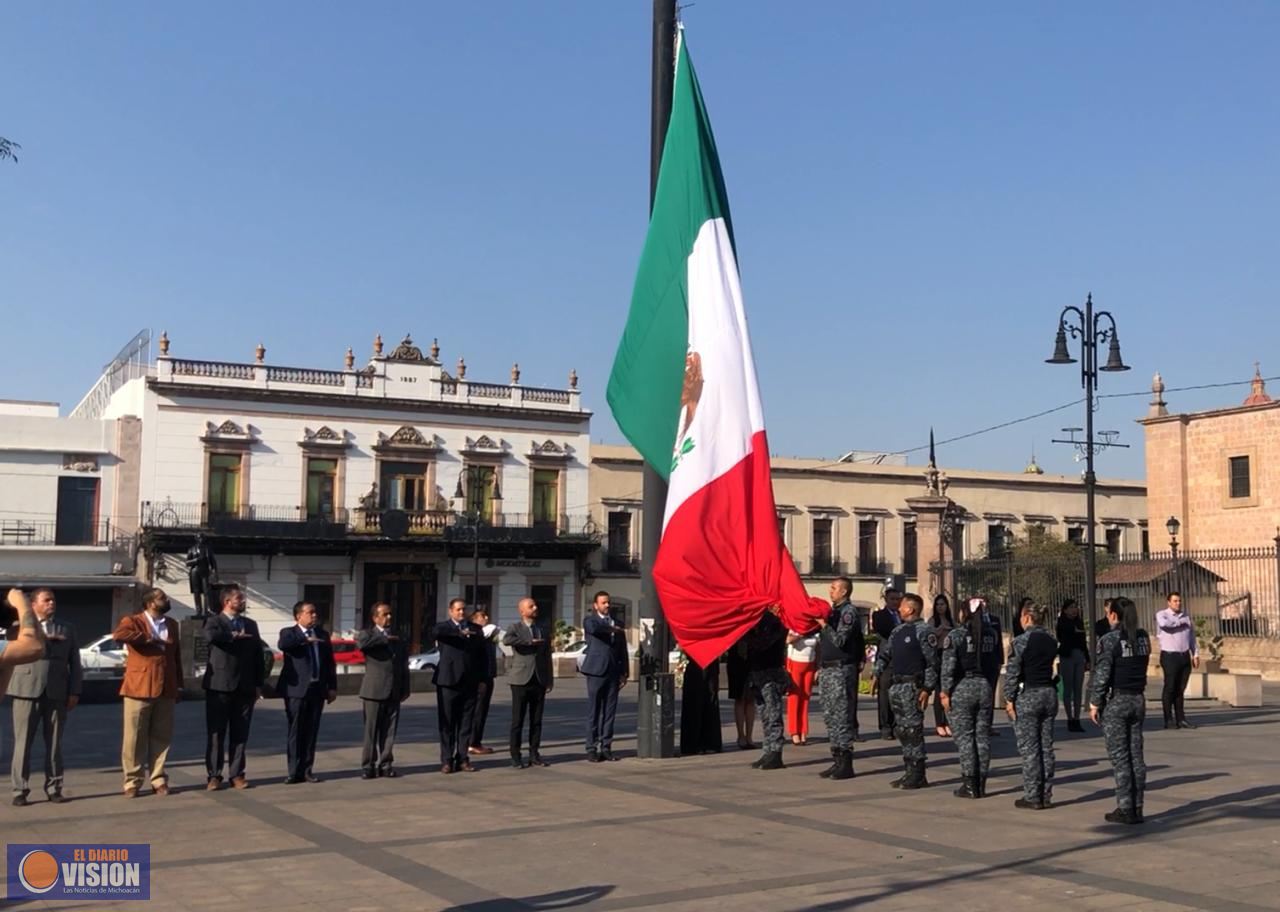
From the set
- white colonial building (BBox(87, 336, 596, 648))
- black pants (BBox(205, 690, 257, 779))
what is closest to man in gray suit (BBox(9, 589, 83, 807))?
black pants (BBox(205, 690, 257, 779))

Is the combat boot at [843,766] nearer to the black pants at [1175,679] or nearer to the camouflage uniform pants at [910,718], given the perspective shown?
the camouflage uniform pants at [910,718]

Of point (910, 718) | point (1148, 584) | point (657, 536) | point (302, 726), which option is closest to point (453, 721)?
point (302, 726)

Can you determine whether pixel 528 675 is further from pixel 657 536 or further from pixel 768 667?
pixel 768 667

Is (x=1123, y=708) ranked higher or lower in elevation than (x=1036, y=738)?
higher

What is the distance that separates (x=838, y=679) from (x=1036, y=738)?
2.40 metres

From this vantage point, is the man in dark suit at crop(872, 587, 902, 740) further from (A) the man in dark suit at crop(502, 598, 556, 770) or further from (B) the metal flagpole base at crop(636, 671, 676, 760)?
(A) the man in dark suit at crop(502, 598, 556, 770)

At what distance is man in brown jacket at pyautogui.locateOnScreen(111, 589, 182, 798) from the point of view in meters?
12.1

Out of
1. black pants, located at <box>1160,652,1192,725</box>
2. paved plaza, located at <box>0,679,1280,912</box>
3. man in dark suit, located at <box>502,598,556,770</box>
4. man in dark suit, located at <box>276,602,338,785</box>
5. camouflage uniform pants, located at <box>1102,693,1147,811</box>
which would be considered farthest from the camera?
black pants, located at <box>1160,652,1192,725</box>

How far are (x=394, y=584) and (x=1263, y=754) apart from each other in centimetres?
3702

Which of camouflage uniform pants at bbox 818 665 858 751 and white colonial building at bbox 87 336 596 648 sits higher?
white colonial building at bbox 87 336 596 648

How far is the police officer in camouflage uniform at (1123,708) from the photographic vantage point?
10.2 meters

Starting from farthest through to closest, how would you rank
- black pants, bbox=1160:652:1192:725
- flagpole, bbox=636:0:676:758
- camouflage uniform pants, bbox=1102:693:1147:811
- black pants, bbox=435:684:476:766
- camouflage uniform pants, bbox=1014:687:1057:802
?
1. black pants, bbox=1160:652:1192:725
2. flagpole, bbox=636:0:676:758
3. black pants, bbox=435:684:476:766
4. camouflage uniform pants, bbox=1014:687:1057:802
5. camouflage uniform pants, bbox=1102:693:1147:811

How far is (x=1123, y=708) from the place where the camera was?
34.1 feet

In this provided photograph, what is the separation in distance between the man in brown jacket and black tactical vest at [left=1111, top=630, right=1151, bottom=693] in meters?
7.72
